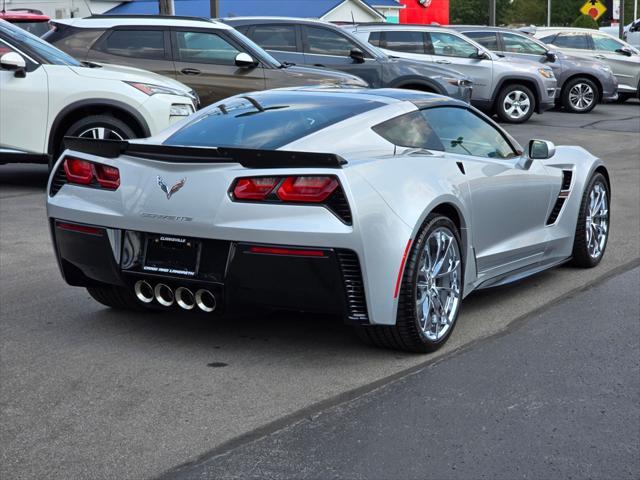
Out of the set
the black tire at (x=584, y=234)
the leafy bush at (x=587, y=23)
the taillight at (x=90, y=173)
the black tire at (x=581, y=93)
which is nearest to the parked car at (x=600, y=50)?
the black tire at (x=581, y=93)

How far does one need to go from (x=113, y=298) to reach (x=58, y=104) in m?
5.28

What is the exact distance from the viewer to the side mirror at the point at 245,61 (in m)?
14.3

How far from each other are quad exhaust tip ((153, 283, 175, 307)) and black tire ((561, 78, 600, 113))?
20.5 m

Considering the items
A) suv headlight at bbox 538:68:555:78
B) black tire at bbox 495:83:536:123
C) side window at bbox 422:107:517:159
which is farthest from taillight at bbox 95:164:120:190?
suv headlight at bbox 538:68:555:78

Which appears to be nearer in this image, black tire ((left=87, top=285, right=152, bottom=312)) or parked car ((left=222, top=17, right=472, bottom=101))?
black tire ((left=87, top=285, right=152, bottom=312))

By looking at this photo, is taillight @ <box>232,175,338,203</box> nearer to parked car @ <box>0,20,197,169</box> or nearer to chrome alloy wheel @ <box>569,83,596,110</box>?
parked car @ <box>0,20,197,169</box>

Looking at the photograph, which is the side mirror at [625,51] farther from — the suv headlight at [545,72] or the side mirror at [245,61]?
the side mirror at [245,61]

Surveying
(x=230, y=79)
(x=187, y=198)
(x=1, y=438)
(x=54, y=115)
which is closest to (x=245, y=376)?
(x=187, y=198)

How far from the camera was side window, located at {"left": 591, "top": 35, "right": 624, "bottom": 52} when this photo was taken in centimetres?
2766

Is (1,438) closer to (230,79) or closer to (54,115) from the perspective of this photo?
(54,115)

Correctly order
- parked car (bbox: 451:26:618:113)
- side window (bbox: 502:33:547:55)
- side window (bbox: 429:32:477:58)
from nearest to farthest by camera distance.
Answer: side window (bbox: 429:32:477:58) → side window (bbox: 502:33:547:55) → parked car (bbox: 451:26:618:113)

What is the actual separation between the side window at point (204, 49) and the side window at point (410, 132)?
27.9ft

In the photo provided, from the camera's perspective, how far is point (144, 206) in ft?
18.2

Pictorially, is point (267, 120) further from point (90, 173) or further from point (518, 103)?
point (518, 103)
